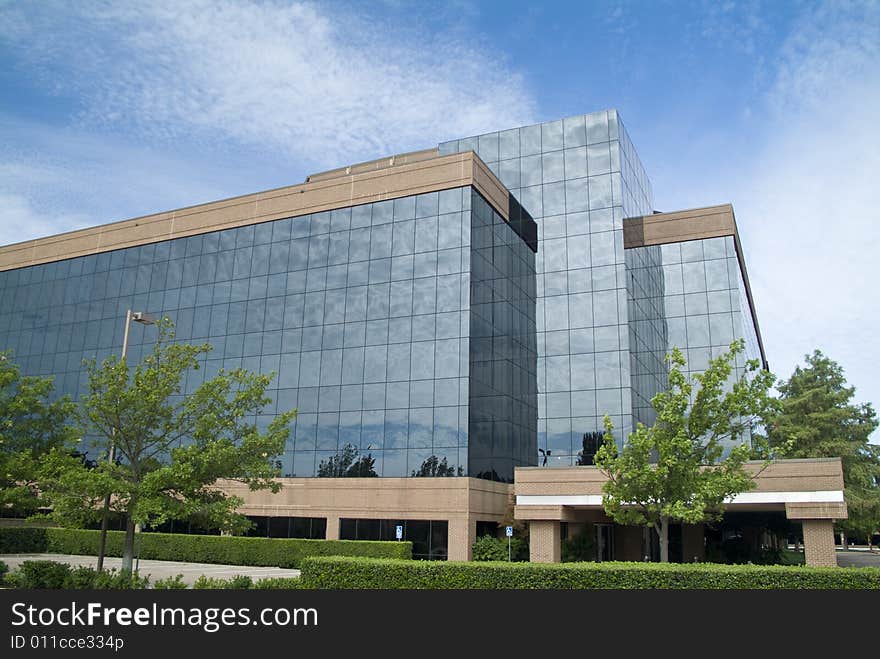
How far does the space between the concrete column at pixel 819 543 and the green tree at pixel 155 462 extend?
21.1m

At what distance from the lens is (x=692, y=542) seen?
44.3 m

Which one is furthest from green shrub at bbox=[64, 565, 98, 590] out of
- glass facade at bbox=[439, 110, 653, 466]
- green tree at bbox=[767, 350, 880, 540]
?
green tree at bbox=[767, 350, 880, 540]

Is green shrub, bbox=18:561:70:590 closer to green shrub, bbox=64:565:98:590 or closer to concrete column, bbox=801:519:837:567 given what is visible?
green shrub, bbox=64:565:98:590

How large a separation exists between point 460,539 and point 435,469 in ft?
12.3

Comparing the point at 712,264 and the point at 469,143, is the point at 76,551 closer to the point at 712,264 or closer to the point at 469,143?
the point at 469,143

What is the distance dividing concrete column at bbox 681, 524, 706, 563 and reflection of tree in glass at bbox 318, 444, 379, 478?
18832 millimetres

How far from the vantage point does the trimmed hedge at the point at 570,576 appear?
784 inches

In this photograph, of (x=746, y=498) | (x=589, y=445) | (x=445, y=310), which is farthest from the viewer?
(x=589, y=445)

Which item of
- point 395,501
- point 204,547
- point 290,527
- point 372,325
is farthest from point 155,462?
point 372,325

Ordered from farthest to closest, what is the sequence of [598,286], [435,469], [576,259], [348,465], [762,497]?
[576,259], [598,286], [348,465], [435,469], [762,497]

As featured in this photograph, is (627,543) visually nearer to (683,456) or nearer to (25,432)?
(683,456)

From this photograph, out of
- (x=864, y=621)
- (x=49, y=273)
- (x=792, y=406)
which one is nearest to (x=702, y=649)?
(x=864, y=621)

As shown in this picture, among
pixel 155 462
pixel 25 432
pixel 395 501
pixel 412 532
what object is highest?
pixel 25 432

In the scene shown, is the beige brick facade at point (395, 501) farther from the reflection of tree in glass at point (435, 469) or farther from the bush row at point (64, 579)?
the bush row at point (64, 579)
